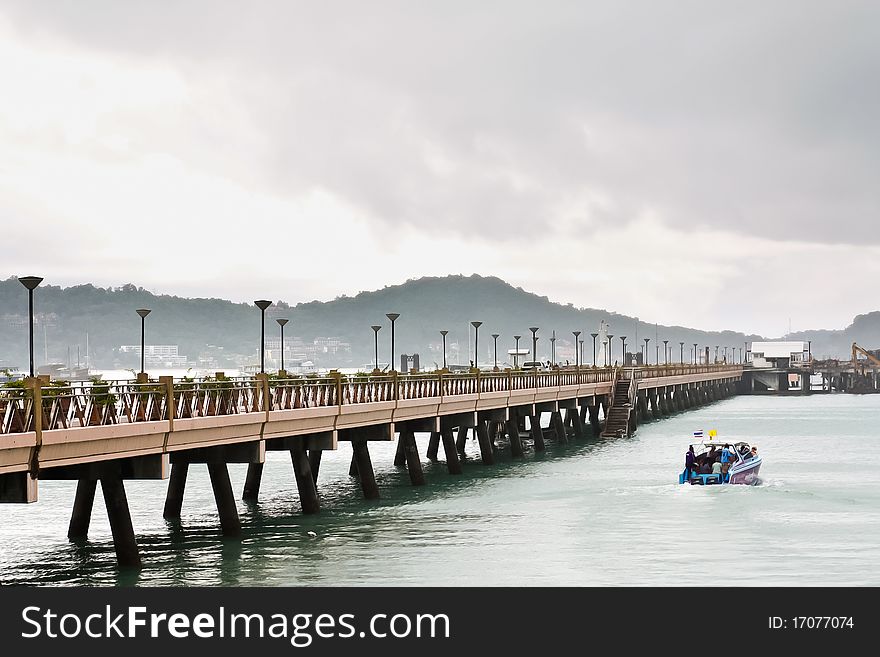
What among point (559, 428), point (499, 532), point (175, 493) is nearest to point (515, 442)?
point (559, 428)

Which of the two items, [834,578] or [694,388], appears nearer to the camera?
[834,578]

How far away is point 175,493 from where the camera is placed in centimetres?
4178

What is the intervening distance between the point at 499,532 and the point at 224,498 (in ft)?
30.4

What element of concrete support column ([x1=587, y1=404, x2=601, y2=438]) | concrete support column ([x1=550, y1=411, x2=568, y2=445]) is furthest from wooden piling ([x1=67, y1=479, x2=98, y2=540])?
concrete support column ([x1=587, y1=404, x2=601, y2=438])

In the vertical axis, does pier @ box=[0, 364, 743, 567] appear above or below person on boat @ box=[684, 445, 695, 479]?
above

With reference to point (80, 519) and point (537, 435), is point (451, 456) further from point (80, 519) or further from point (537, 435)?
point (80, 519)

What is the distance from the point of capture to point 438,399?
165 ft

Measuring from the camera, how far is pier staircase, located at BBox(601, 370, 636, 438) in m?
82.8

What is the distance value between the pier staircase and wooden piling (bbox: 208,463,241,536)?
4881cm

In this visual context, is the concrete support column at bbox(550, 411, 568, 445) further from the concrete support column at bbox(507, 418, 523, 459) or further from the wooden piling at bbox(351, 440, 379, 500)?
the wooden piling at bbox(351, 440, 379, 500)

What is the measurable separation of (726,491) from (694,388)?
3772 inches
